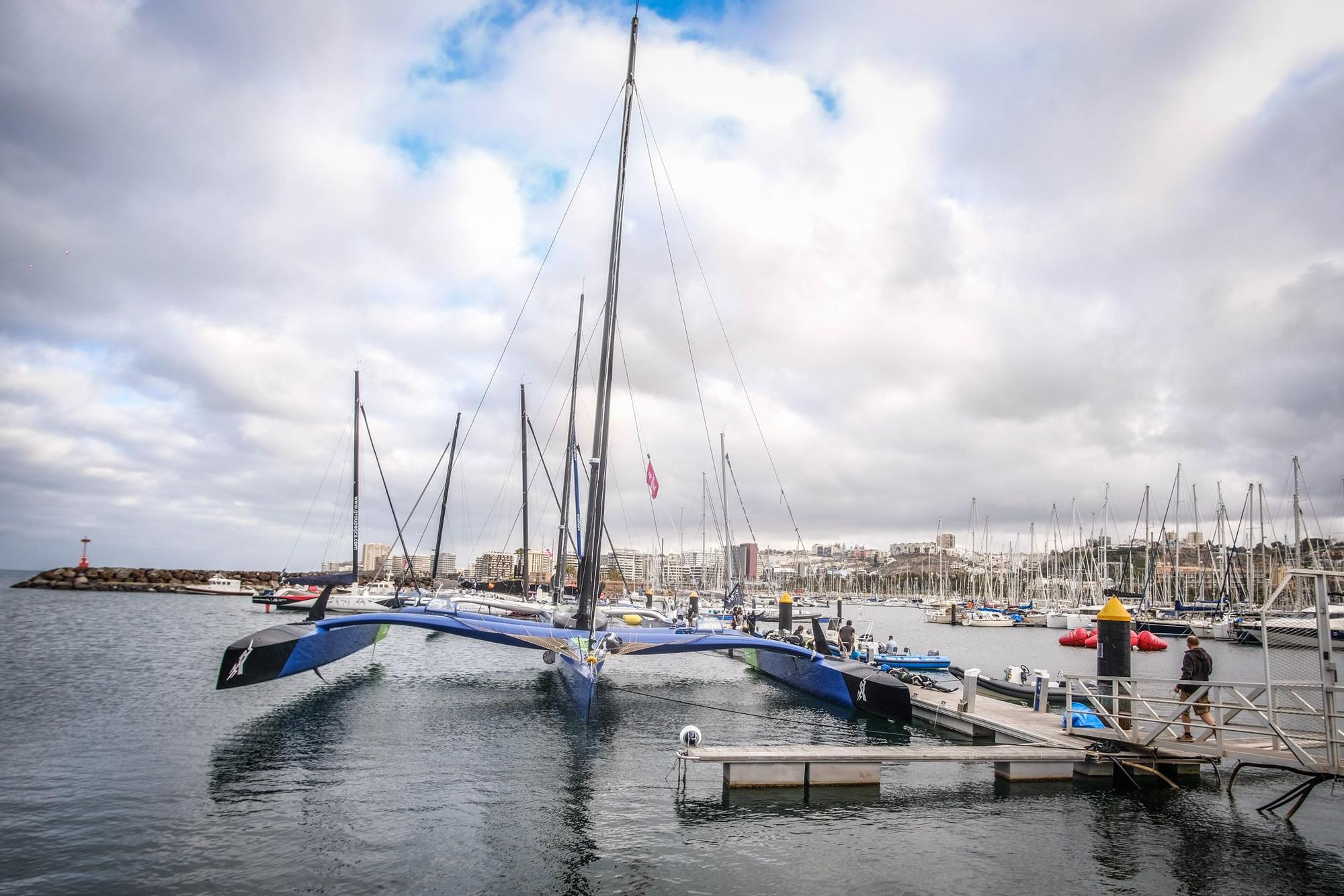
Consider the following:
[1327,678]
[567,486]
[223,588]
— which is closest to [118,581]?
[223,588]

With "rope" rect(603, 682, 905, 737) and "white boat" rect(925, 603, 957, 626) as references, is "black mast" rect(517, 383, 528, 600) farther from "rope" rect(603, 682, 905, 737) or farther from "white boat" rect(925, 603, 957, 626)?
"white boat" rect(925, 603, 957, 626)

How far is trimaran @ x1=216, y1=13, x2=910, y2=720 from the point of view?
49.9 feet

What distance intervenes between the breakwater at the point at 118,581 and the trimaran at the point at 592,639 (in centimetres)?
7932

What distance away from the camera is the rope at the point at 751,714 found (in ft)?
52.3

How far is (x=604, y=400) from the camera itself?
667 inches

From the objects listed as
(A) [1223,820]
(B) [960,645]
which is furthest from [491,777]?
(B) [960,645]

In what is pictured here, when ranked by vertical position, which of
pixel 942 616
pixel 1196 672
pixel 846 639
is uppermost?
pixel 1196 672

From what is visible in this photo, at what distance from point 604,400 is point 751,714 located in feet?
26.6

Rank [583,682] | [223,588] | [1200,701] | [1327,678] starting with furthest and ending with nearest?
1. [223,588]
2. [583,682]
3. [1200,701]
4. [1327,678]

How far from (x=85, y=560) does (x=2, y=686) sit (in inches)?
4087

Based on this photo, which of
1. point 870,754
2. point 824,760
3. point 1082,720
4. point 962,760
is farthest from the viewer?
point 1082,720

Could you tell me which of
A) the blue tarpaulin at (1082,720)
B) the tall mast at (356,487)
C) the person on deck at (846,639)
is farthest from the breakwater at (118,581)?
the blue tarpaulin at (1082,720)

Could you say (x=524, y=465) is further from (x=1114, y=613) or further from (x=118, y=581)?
(x=118, y=581)

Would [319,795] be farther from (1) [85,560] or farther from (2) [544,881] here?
(1) [85,560]
